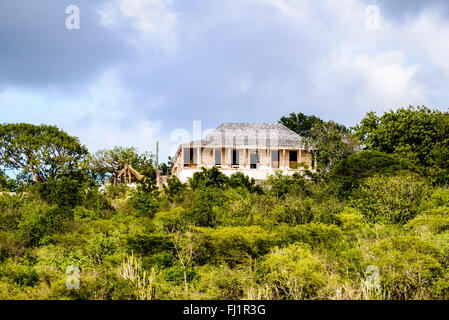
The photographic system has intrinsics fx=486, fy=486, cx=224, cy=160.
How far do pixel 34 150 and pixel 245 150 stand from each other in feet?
57.1

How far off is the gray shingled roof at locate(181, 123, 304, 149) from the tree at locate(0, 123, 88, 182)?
11.6 m

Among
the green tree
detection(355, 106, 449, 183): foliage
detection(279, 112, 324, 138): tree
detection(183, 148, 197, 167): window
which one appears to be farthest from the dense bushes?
detection(279, 112, 324, 138): tree

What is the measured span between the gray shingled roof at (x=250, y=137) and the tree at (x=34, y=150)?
458 inches

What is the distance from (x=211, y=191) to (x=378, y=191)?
7.79 metres

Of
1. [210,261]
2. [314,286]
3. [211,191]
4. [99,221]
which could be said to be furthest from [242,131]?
[314,286]

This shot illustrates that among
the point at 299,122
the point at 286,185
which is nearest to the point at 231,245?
the point at 286,185

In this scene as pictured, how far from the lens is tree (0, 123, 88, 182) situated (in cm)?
3988

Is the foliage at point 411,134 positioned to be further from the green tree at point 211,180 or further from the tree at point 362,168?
the green tree at point 211,180

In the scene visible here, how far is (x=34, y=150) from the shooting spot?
132 feet

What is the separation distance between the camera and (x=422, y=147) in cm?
3319

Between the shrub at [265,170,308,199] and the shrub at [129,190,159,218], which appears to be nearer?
the shrub at [129,190,159,218]

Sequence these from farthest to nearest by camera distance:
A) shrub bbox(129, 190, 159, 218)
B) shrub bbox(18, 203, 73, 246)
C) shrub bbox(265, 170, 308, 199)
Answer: shrub bbox(265, 170, 308, 199) → shrub bbox(129, 190, 159, 218) → shrub bbox(18, 203, 73, 246)

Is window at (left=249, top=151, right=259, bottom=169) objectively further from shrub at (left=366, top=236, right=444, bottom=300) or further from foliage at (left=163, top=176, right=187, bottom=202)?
shrub at (left=366, top=236, right=444, bottom=300)

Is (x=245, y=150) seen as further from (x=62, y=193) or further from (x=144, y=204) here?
(x=62, y=193)
